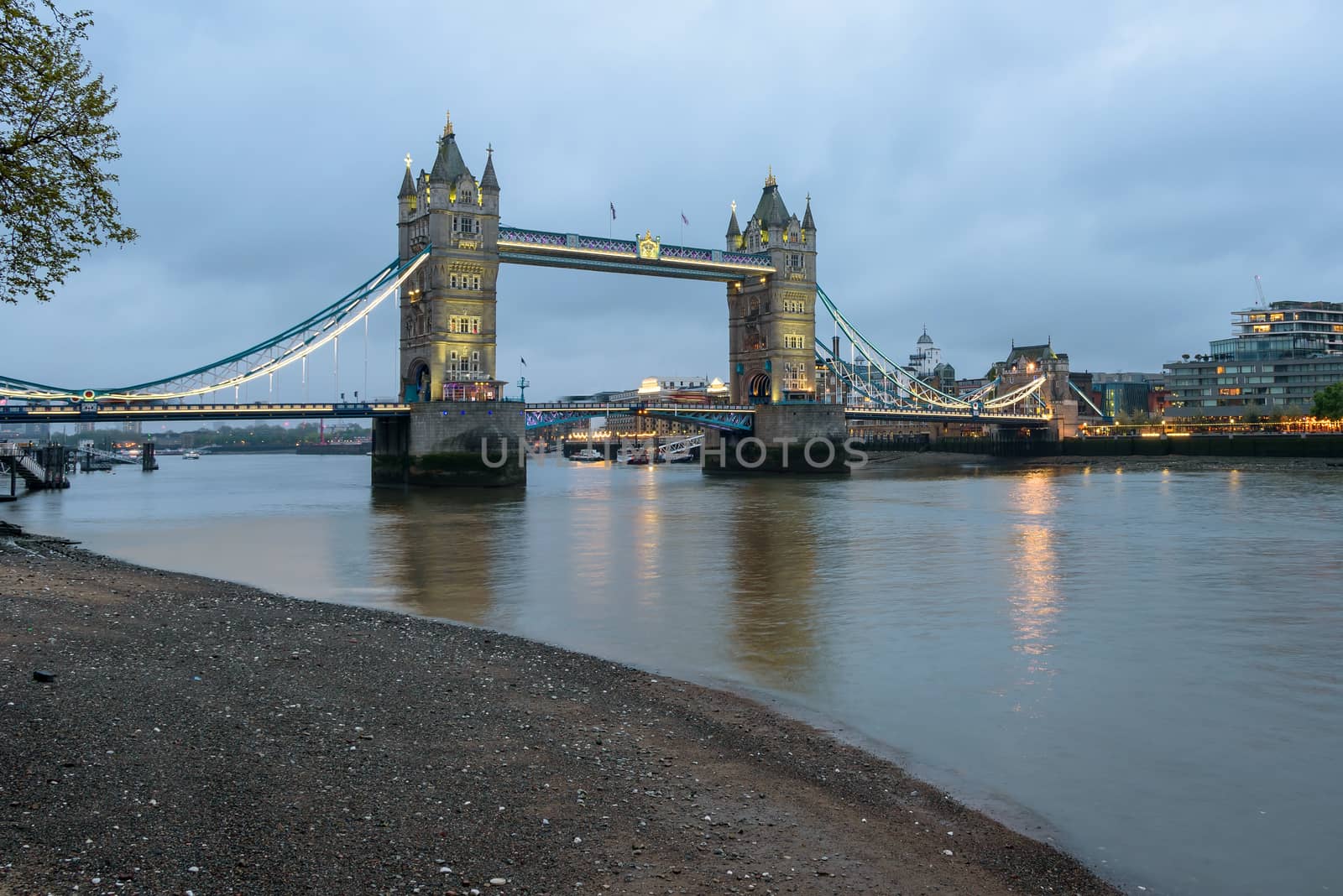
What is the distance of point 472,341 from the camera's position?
59.8 m

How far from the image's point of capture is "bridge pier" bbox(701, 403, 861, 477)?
7475 cm

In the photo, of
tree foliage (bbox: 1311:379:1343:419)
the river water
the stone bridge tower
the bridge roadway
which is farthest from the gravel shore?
tree foliage (bbox: 1311:379:1343:419)

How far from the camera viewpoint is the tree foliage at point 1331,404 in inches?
3526

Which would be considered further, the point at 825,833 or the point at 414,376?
the point at 414,376

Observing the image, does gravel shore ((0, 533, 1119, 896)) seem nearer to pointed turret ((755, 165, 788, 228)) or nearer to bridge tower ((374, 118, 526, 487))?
bridge tower ((374, 118, 526, 487))

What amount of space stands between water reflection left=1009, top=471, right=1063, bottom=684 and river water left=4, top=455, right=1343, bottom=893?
0.31 ft

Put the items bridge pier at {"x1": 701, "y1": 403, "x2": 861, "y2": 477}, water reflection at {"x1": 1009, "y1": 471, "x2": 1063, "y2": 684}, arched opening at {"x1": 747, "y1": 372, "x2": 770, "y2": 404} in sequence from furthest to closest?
arched opening at {"x1": 747, "y1": 372, "x2": 770, "y2": 404} → bridge pier at {"x1": 701, "y1": 403, "x2": 861, "y2": 477} → water reflection at {"x1": 1009, "y1": 471, "x2": 1063, "y2": 684}

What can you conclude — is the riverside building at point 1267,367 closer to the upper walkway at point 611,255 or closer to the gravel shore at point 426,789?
the upper walkway at point 611,255

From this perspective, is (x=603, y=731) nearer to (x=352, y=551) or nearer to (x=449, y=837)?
(x=449, y=837)

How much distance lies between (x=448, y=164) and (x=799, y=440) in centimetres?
3183

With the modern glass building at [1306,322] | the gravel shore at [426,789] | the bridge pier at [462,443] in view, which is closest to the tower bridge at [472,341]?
the bridge pier at [462,443]

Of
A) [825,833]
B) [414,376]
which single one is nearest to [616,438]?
[414,376]

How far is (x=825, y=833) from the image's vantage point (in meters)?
7.23

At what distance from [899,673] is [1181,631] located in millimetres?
5775
